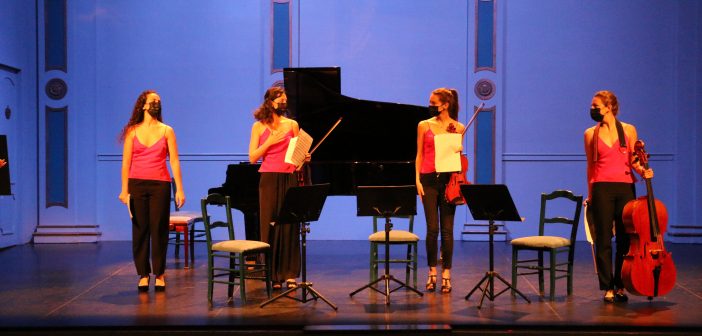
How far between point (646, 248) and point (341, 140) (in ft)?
8.79

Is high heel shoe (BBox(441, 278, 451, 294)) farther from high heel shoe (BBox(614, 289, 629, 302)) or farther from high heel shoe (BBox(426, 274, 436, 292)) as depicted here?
high heel shoe (BBox(614, 289, 629, 302))

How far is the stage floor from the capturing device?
14.9 feet

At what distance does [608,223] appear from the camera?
5.19 meters

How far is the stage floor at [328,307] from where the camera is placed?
455 centimetres

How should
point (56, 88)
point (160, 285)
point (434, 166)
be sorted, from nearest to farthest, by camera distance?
point (434, 166) → point (160, 285) → point (56, 88)

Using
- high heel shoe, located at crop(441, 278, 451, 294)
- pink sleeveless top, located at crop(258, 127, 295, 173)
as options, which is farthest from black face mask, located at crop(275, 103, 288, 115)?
high heel shoe, located at crop(441, 278, 451, 294)

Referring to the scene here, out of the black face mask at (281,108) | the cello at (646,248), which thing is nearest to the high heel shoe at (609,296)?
the cello at (646,248)

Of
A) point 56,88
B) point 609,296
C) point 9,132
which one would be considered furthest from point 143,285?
point 56,88

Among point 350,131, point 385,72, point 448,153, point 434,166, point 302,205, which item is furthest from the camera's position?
point 385,72

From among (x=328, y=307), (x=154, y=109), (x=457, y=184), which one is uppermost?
(x=154, y=109)

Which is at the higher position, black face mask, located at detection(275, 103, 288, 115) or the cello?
black face mask, located at detection(275, 103, 288, 115)

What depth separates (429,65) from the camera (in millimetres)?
8758

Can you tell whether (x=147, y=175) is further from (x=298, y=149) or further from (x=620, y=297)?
(x=620, y=297)

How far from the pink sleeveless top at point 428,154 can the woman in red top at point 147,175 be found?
1637mm
